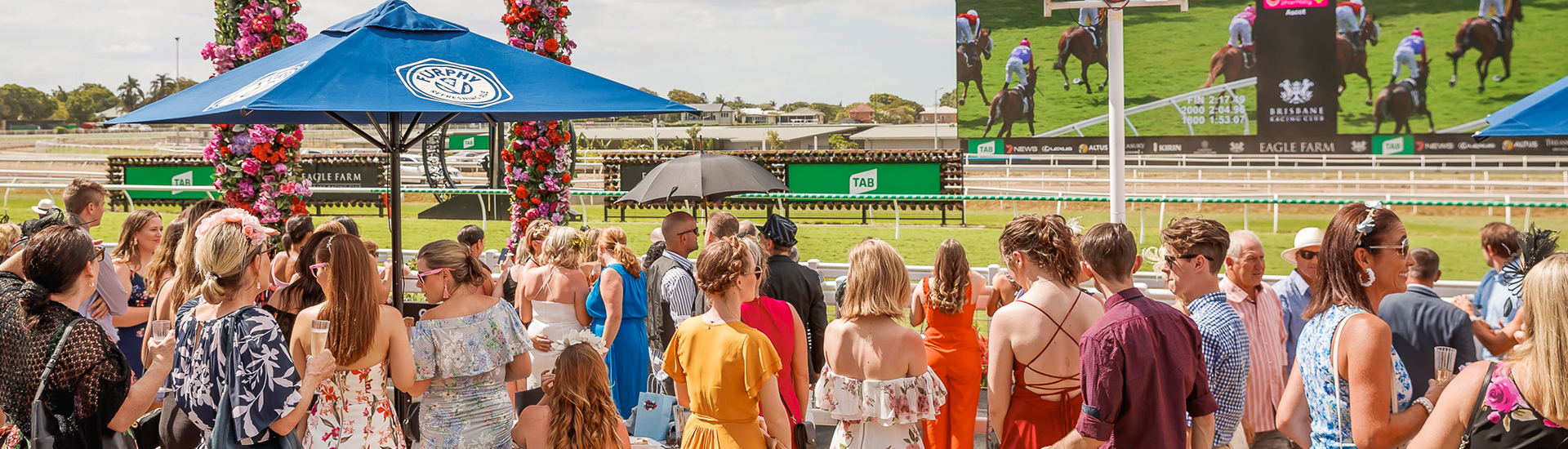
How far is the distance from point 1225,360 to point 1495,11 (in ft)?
118

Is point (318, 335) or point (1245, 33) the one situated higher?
point (1245, 33)

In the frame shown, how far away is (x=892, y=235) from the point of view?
47.1 ft

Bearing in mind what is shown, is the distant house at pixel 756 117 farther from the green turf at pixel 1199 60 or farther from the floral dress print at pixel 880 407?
the floral dress print at pixel 880 407

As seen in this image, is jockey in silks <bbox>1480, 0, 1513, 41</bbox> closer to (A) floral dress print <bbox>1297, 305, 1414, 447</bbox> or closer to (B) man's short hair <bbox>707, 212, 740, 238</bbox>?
(B) man's short hair <bbox>707, 212, 740, 238</bbox>

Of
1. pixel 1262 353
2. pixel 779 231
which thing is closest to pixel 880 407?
pixel 779 231

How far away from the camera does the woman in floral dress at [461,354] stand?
361 centimetres

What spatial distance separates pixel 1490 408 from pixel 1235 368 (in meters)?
1.17

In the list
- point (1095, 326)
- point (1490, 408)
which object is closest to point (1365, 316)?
point (1490, 408)

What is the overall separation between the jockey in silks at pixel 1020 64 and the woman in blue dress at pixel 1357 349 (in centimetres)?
3222

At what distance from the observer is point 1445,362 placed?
2.44 metres

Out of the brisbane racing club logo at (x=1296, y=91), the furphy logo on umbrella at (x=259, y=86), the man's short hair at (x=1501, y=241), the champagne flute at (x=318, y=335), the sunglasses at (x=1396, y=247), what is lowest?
the champagne flute at (x=318, y=335)

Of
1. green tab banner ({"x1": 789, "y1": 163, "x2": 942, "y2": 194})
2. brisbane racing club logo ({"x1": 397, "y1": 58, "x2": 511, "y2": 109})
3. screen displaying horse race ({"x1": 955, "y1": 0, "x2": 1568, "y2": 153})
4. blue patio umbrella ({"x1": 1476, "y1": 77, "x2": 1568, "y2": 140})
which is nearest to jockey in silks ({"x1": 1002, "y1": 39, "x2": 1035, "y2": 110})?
screen displaying horse race ({"x1": 955, "y1": 0, "x2": 1568, "y2": 153})

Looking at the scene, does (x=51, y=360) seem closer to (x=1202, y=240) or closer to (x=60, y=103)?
(x=1202, y=240)

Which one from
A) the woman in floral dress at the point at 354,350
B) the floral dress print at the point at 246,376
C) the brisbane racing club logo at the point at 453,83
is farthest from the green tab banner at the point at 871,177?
the floral dress print at the point at 246,376
